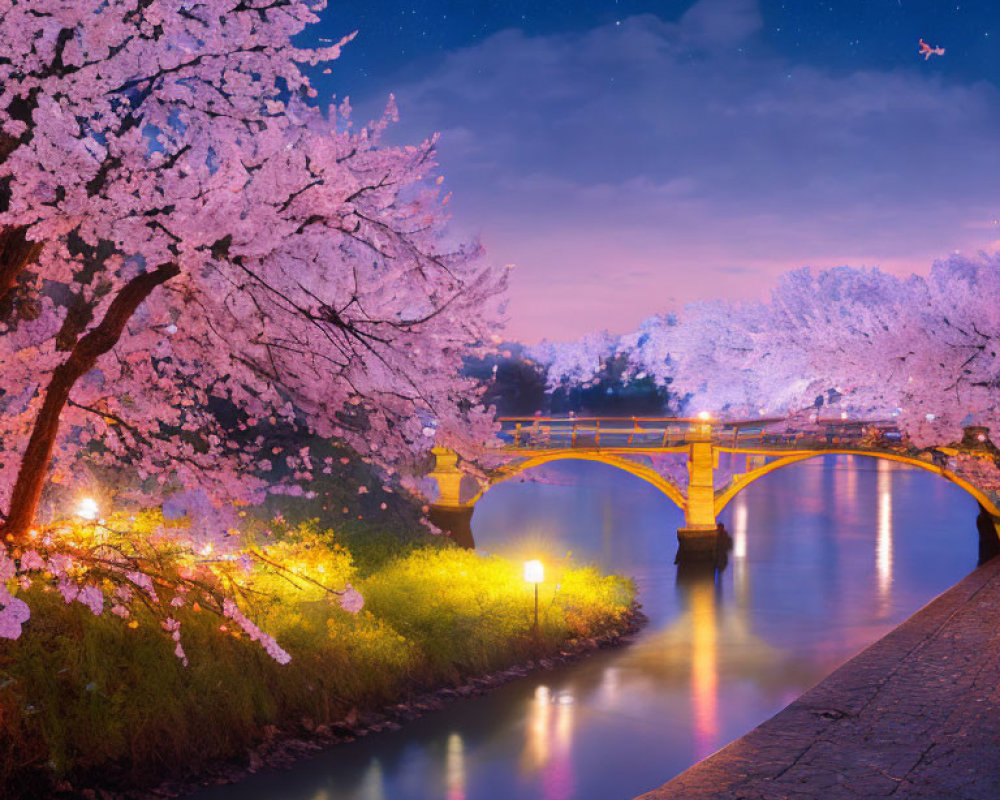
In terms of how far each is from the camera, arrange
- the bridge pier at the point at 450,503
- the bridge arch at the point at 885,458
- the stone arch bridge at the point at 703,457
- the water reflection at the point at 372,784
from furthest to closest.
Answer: the bridge pier at the point at 450,503, the stone arch bridge at the point at 703,457, the bridge arch at the point at 885,458, the water reflection at the point at 372,784

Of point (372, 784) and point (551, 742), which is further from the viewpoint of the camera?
point (551, 742)

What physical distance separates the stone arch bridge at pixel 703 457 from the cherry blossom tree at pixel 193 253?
93.9ft

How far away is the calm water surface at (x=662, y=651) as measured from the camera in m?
16.2

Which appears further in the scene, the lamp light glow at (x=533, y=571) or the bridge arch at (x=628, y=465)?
the bridge arch at (x=628, y=465)

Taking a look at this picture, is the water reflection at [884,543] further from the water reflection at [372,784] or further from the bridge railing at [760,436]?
the water reflection at [372,784]

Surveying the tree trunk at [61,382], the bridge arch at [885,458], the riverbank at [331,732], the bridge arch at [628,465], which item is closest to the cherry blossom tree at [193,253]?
the tree trunk at [61,382]

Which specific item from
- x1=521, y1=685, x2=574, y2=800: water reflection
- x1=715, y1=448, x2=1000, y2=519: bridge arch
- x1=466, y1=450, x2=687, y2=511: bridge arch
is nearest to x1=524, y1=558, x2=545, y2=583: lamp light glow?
x1=521, y1=685, x2=574, y2=800: water reflection

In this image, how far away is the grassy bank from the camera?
12.9m

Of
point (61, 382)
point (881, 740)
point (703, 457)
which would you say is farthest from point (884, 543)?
point (61, 382)

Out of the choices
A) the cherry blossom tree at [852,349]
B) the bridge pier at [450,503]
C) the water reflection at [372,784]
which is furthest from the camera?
the bridge pier at [450,503]

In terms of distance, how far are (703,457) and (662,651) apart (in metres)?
16.1

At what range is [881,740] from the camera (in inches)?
480

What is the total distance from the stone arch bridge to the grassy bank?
60.9 feet

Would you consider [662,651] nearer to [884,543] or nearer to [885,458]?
[885,458]
